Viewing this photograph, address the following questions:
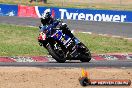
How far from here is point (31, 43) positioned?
24578mm

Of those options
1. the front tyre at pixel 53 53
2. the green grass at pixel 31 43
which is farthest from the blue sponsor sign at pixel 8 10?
the front tyre at pixel 53 53

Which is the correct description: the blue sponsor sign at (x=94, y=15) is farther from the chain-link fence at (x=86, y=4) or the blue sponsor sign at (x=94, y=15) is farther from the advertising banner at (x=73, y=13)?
the chain-link fence at (x=86, y=4)

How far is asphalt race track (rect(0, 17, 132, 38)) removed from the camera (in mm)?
32469

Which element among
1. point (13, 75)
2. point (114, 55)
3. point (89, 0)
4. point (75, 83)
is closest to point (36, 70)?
point (13, 75)

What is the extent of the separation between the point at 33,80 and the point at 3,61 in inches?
228

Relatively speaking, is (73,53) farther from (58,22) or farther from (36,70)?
(36,70)

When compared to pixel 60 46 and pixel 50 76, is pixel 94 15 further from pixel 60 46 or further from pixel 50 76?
pixel 50 76

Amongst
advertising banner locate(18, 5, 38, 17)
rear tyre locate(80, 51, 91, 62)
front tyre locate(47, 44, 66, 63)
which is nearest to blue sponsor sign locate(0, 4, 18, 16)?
advertising banner locate(18, 5, 38, 17)

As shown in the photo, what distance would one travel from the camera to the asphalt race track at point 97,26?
3247cm

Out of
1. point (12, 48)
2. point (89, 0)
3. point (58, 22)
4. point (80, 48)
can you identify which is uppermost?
point (58, 22)

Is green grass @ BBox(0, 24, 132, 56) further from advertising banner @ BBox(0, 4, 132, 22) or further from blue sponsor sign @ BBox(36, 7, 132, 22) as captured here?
blue sponsor sign @ BBox(36, 7, 132, 22)

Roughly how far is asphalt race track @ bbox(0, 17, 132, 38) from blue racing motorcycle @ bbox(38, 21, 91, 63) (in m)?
13.7

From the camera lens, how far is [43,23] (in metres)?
16.6

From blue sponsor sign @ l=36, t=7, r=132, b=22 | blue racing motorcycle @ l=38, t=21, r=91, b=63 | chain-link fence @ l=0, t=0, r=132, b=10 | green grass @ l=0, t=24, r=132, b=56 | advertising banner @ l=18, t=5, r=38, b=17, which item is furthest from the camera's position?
chain-link fence @ l=0, t=0, r=132, b=10
